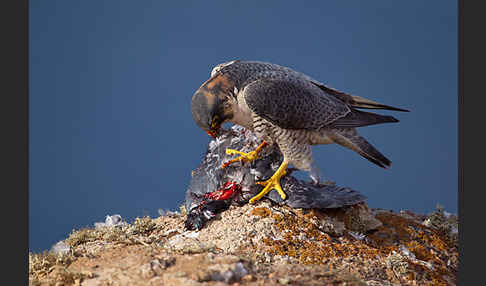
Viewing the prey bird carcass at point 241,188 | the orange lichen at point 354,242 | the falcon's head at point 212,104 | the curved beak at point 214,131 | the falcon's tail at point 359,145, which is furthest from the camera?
the falcon's tail at point 359,145

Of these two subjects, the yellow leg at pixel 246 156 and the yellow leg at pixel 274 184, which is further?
the yellow leg at pixel 246 156

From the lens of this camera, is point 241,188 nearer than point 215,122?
No

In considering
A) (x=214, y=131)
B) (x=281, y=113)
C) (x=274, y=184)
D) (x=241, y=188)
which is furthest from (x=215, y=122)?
(x=274, y=184)

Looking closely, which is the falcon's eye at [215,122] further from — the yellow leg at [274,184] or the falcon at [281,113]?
the yellow leg at [274,184]

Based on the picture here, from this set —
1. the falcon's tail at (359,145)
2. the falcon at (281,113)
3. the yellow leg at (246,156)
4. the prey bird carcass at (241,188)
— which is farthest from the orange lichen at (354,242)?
the yellow leg at (246,156)

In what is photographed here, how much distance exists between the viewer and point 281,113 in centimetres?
424

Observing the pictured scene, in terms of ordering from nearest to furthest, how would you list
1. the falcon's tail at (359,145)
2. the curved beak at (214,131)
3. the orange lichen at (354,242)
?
the orange lichen at (354,242), the curved beak at (214,131), the falcon's tail at (359,145)

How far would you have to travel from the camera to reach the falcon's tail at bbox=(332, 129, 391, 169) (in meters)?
4.60

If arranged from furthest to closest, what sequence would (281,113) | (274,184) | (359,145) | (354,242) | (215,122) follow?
(359,145), (274,184), (281,113), (215,122), (354,242)

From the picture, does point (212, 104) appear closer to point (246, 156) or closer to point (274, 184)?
point (246, 156)

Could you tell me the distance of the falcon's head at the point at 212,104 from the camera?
13.2 ft

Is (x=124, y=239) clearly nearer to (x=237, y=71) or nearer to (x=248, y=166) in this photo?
(x=248, y=166)

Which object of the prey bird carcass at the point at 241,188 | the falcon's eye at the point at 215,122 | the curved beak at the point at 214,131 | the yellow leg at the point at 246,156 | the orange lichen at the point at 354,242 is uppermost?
the falcon's eye at the point at 215,122

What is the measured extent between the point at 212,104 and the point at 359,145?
179 centimetres
